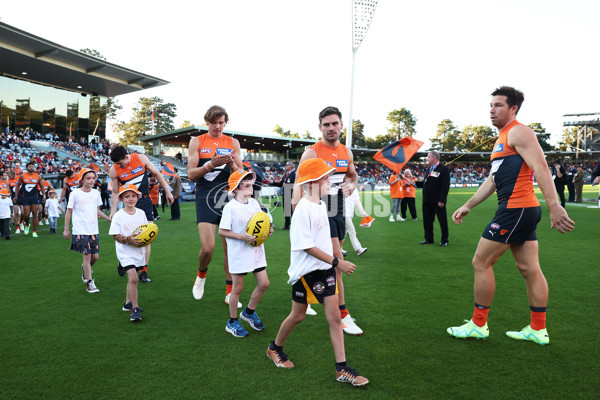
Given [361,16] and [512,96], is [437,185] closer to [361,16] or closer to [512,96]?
[512,96]

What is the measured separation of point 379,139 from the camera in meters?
88.1

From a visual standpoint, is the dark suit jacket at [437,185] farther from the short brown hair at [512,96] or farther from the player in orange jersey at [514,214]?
the short brown hair at [512,96]

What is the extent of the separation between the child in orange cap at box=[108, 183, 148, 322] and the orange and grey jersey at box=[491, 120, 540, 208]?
3987 millimetres

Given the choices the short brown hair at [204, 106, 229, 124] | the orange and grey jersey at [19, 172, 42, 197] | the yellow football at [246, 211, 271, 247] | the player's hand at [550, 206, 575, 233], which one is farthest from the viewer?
the orange and grey jersey at [19, 172, 42, 197]

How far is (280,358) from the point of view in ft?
10.5

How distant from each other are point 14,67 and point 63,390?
3871 centimetres

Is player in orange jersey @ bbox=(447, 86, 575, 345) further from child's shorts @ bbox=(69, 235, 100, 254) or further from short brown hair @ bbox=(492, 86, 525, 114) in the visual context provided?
child's shorts @ bbox=(69, 235, 100, 254)

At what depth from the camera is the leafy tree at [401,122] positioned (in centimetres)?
9606

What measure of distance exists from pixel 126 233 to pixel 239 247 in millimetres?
1675

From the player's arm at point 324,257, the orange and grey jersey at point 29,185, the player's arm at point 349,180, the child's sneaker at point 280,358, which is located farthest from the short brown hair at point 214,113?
the orange and grey jersey at point 29,185

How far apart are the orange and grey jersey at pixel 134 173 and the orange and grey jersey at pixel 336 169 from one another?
3.25 m

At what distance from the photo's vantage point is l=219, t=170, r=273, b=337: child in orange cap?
3.80 meters

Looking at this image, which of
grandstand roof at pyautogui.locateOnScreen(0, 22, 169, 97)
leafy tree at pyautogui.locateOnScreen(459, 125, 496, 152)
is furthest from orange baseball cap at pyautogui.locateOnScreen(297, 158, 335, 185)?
leafy tree at pyautogui.locateOnScreen(459, 125, 496, 152)

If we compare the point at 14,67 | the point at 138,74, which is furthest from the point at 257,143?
the point at 14,67
